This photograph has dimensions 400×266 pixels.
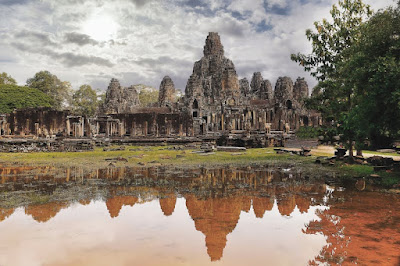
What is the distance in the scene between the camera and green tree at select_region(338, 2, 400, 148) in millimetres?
8820

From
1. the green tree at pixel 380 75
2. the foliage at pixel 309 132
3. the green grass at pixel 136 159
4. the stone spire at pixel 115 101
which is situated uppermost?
the stone spire at pixel 115 101

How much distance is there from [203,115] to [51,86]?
34.3 meters

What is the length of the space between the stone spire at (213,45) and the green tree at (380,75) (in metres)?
51.4

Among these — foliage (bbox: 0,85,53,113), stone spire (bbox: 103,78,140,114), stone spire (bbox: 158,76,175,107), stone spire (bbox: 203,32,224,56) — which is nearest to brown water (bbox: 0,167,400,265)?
stone spire (bbox: 103,78,140,114)

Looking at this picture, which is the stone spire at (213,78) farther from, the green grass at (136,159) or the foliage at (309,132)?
the foliage at (309,132)

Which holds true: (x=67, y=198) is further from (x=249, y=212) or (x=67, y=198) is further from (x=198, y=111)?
(x=198, y=111)

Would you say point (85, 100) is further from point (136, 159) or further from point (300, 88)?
point (136, 159)

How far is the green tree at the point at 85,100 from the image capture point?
64.2m

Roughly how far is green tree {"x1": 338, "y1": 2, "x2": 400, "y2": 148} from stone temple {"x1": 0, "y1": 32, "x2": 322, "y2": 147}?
643 inches

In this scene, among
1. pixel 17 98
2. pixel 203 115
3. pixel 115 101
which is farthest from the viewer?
pixel 115 101

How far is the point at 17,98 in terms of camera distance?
165 ft

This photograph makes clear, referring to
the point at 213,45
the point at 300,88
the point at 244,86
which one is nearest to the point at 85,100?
the point at 213,45

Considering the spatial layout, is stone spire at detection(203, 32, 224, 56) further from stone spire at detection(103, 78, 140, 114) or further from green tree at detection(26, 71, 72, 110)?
green tree at detection(26, 71, 72, 110)

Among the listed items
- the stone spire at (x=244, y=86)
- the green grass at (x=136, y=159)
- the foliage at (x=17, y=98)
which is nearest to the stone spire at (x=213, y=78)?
the stone spire at (x=244, y=86)
